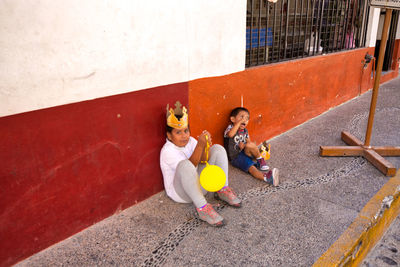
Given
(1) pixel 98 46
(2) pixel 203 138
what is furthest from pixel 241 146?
(1) pixel 98 46

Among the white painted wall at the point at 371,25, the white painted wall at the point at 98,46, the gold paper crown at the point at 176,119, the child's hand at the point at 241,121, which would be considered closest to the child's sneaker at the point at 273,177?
the child's hand at the point at 241,121

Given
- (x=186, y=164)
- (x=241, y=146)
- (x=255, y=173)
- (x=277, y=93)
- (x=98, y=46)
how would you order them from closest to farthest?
(x=98, y=46)
(x=186, y=164)
(x=255, y=173)
(x=241, y=146)
(x=277, y=93)

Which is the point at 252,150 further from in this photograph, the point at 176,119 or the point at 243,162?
the point at 176,119

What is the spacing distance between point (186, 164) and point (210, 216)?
0.50 meters

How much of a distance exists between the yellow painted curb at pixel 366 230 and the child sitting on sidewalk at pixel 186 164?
918 mm

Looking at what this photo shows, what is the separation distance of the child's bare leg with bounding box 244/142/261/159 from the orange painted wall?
0.35m

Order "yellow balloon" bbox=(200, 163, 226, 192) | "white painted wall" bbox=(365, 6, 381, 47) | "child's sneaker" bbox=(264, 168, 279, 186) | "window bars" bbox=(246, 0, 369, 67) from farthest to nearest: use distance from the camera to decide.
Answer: "white painted wall" bbox=(365, 6, 381, 47)
"window bars" bbox=(246, 0, 369, 67)
"child's sneaker" bbox=(264, 168, 279, 186)
"yellow balloon" bbox=(200, 163, 226, 192)

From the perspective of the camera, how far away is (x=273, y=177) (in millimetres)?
3373

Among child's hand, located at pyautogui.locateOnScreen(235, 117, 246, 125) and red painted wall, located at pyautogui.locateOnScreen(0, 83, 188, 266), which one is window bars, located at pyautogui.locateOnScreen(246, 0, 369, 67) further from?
red painted wall, located at pyautogui.locateOnScreen(0, 83, 188, 266)

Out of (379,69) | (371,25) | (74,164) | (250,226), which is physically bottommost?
(250,226)

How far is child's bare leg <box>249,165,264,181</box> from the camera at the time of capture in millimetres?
3537

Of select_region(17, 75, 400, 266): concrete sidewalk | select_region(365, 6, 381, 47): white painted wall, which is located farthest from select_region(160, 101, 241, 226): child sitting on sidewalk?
select_region(365, 6, 381, 47): white painted wall

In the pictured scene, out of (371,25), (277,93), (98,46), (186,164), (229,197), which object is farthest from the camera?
(371,25)

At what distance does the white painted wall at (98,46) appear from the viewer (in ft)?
6.55
